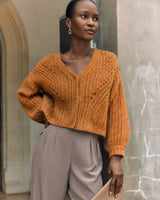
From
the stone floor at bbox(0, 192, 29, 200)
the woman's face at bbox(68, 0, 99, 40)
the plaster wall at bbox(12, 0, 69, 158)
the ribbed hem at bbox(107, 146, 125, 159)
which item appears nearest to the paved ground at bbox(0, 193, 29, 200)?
the stone floor at bbox(0, 192, 29, 200)

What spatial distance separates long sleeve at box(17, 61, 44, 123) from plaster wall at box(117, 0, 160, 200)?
21.6 inches

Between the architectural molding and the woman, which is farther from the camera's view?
the architectural molding

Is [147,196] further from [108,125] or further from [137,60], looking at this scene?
[137,60]

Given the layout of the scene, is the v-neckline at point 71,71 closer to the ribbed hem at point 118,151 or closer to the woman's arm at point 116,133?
the woman's arm at point 116,133

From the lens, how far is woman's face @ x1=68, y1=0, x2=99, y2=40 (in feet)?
5.62

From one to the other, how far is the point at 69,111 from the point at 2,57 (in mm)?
2425

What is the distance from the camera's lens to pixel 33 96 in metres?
1.92

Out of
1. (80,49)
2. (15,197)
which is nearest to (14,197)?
(15,197)

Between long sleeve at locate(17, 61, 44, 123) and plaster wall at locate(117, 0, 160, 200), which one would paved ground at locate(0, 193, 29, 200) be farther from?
long sleeve at locate(17, 61, 44, 123)

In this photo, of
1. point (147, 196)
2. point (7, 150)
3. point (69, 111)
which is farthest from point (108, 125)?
point (7, 150)

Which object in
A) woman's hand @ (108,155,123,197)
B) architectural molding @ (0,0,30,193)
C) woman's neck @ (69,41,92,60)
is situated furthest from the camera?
architectural molding @ (0,0,30,193)

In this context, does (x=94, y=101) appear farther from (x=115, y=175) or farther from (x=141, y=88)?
(x=141, y=88)

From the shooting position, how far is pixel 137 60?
85.6 inches

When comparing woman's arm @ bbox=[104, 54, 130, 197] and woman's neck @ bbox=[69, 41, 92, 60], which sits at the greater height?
woman's neck @ bbox=[69, 41, 92, 60]
